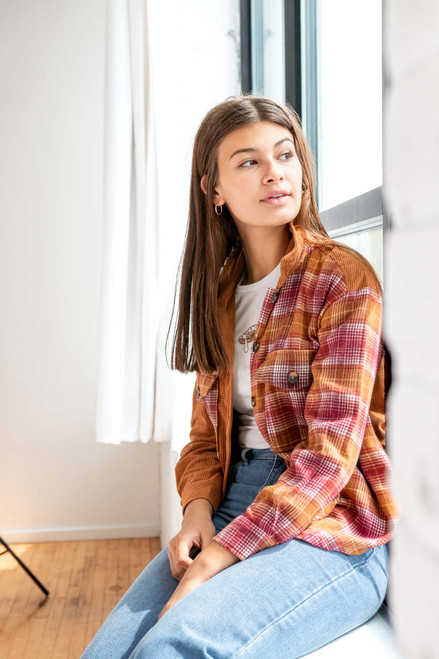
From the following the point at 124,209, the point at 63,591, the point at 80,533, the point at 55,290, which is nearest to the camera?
the point at 124,209

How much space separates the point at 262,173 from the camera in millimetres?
1288

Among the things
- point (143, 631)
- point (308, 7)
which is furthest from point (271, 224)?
point (308, 7)

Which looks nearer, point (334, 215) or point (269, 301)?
point (269, 301)

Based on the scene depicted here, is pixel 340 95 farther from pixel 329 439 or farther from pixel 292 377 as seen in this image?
pixel 329 439

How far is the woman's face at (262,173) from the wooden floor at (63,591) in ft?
4.85

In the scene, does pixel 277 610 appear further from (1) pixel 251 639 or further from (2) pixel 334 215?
(2) pixel 334 215

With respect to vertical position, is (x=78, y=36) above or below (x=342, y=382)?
above

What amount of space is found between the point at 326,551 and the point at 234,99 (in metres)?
0.86

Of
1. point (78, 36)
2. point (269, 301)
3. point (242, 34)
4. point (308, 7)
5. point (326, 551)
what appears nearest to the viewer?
point (326, 551)

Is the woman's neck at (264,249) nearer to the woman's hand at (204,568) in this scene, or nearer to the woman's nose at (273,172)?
the woman's nose at (273,172)

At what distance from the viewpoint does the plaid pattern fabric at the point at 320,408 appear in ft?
3.21

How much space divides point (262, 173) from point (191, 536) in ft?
2.14

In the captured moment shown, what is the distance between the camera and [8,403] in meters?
3.02

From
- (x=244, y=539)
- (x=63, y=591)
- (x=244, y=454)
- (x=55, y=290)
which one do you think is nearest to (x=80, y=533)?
(x=63, y=591)
